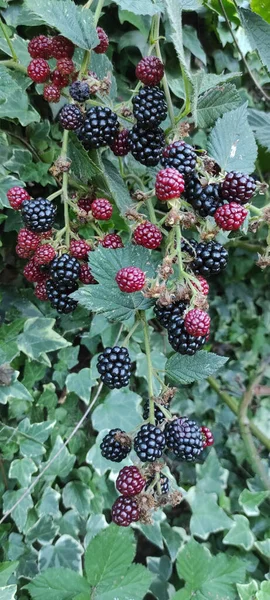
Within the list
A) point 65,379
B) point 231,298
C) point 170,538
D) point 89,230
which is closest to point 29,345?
point 65,379

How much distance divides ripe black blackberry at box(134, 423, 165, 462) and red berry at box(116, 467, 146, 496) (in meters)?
0.03

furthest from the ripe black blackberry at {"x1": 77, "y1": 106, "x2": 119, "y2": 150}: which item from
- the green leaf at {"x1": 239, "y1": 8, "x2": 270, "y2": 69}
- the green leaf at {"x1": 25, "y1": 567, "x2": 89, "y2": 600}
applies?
the green leaf at {"x1": 25, "y1": 567, "x2": 89, "y2": 600}

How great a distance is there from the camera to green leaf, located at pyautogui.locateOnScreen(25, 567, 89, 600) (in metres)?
1.02

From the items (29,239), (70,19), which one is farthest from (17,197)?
(70,19)

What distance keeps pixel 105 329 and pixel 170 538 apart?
1.97ft

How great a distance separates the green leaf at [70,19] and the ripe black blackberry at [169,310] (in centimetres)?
40

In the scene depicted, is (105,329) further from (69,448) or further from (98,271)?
(98,271)

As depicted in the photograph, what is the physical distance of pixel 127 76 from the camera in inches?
50.4

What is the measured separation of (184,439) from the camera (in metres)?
0.69

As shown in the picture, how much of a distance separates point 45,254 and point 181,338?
265mm

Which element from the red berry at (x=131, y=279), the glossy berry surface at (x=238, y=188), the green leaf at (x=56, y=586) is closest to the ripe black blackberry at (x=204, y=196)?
the glossy berry surface at (x=238, y=188)

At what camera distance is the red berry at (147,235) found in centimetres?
71

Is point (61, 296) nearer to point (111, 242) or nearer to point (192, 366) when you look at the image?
point (111, 242)

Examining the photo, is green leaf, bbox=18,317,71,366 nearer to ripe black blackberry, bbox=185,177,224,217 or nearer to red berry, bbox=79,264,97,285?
red berry, bbox=79,264,97,285
